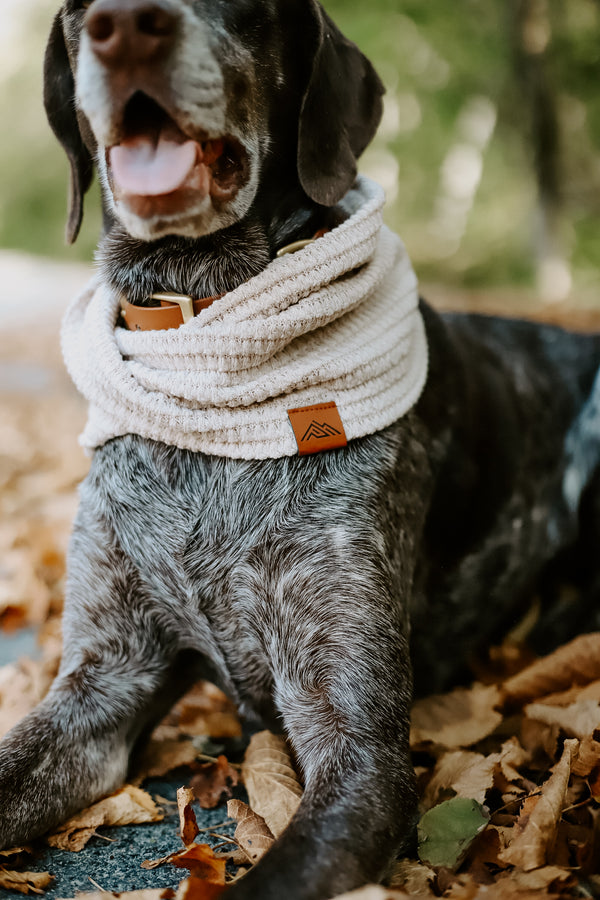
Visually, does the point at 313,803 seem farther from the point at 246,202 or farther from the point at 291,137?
the point at 291,137

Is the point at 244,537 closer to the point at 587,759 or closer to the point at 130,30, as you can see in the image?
the point at 587,759

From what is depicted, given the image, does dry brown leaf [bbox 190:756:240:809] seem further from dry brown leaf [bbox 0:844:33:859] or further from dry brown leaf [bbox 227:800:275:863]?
dry brown leaf [bbox 0:844:33:859]

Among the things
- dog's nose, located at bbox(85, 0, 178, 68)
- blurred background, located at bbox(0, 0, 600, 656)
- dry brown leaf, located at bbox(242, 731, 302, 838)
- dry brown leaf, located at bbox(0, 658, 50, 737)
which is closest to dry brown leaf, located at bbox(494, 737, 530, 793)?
dry brown leaf, located at bbox(242, 731, 302, 838)

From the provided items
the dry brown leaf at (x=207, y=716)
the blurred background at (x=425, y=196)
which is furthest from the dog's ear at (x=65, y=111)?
the dry brown leaf at (x=207, y=716)

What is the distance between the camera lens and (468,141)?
23.0 meters

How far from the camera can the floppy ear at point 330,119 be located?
252 cm

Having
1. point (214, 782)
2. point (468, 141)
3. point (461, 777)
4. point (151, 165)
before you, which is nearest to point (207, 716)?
point (214, 782)

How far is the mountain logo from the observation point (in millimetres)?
2396

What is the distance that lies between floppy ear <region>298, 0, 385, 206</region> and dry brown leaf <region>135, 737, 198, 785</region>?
5.66 ft

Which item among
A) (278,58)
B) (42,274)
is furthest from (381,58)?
(278,58)

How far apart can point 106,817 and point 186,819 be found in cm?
25

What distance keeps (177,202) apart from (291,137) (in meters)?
0.56

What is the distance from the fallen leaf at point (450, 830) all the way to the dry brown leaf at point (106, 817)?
Result: 73 cm

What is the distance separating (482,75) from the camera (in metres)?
15.4
